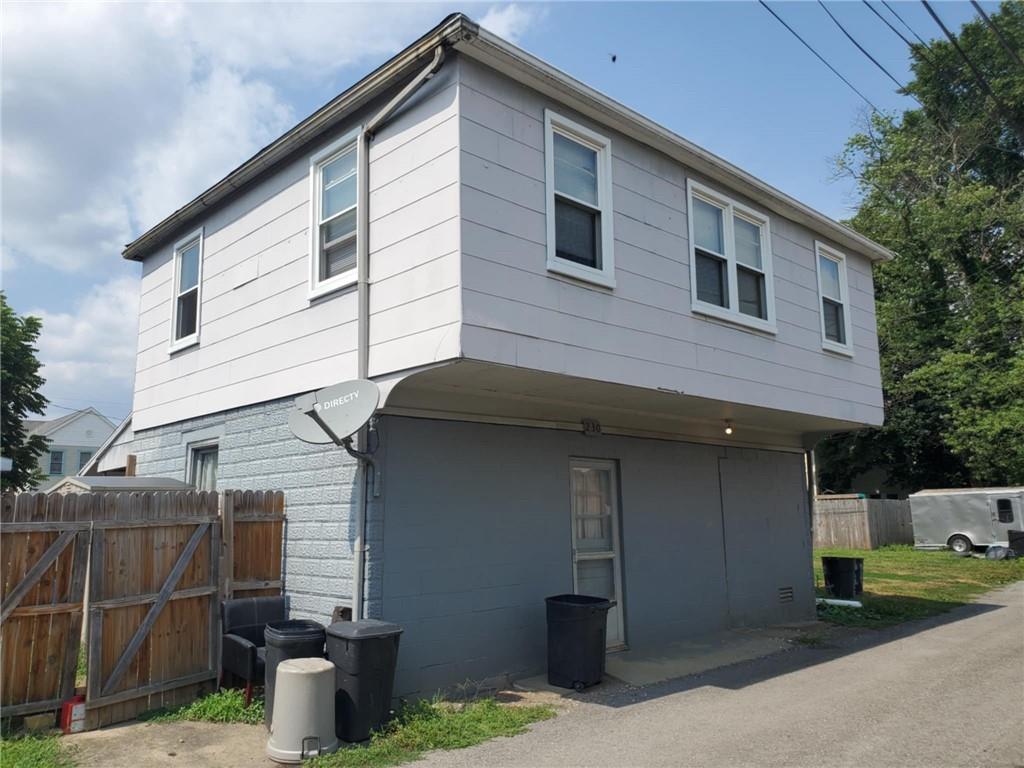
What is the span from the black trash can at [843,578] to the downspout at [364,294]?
9.94 m

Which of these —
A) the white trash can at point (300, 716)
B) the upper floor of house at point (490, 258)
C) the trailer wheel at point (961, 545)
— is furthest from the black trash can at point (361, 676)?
the trailer wheel at point (961, 545)

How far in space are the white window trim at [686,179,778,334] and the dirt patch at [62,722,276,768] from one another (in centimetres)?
606

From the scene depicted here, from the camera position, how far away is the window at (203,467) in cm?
978

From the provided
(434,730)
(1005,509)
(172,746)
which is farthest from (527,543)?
(1005,509)

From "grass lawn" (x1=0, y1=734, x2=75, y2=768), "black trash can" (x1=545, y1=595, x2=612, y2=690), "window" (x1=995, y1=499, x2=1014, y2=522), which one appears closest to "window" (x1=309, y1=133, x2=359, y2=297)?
"black trash can" (x1=545, y1=595, x2=612, y2=690)

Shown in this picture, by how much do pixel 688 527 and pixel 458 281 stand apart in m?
5.67

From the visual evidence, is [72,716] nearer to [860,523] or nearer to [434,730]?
[434,730]

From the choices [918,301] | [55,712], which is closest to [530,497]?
[55,712]

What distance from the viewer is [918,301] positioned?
30.1 metres

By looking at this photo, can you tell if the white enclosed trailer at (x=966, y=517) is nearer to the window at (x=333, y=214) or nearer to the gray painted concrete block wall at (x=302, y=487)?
the gray painted concrete block wall at (x=302, y=487)

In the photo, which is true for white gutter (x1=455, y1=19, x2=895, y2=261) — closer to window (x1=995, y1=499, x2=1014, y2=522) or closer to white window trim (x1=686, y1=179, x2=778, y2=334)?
white window trim (x1=686, y1=179, x2=778, y2=334)

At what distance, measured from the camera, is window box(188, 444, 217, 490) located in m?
9.78

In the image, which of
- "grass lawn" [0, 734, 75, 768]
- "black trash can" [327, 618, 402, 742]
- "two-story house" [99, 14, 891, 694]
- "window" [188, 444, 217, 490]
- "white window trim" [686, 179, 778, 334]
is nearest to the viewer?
"grass lawn" [0, 734, 75, 768]

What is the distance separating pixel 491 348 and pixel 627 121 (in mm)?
3165
